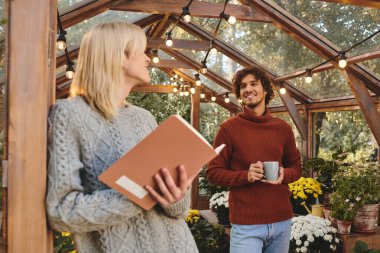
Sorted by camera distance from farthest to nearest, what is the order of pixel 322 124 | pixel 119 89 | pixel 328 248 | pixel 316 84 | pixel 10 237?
pixel 322 124 → pixel 316 84 → pixel 328 248 → pixel 119 89 → pixel 10 237

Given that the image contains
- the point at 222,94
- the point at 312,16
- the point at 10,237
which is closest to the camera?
the point at 10,237

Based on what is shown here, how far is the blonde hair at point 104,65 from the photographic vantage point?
0.95 metres

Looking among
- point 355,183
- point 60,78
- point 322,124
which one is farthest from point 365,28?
point 60,78

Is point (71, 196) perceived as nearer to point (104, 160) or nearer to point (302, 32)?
point (104, 160)

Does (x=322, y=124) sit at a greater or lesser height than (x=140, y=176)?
greater

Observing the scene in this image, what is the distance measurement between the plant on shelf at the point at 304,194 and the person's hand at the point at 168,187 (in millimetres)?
3186

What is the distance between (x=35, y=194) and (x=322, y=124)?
530 centimetres

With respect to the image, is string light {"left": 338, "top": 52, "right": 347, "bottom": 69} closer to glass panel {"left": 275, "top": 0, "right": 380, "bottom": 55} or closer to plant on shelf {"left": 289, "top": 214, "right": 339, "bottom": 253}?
glass panel {"left": 275, "top": 0, "right": 380, "bottom": 55}

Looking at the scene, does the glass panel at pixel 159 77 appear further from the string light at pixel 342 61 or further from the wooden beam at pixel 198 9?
the string light at pixel 342 61

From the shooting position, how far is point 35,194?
0.88 metres

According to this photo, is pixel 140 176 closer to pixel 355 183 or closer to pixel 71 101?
pixel 71 101

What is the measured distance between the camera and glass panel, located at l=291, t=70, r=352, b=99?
15.0 ft

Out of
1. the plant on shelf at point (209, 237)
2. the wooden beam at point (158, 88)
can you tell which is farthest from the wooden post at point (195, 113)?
the plant on shelf at point (209, 237)

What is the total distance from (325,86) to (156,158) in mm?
4448
